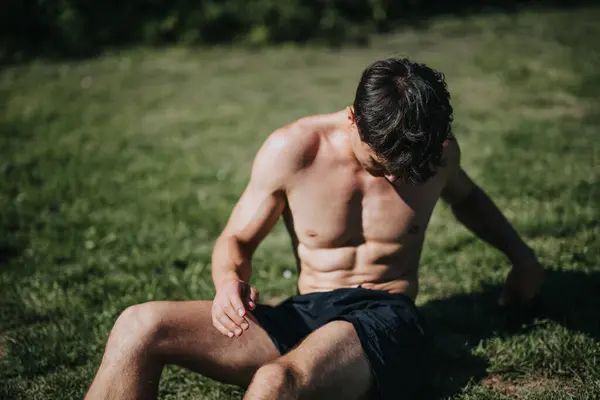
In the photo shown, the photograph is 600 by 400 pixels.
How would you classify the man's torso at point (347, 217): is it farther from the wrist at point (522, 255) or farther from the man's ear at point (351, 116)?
the wrist at point (522, 255)

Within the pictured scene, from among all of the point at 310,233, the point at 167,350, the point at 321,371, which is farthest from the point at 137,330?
the point at 310,233

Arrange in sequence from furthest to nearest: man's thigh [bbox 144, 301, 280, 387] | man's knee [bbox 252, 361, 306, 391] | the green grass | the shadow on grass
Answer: the green grass
the shadow on grass
man's thigh [bbox 144, 301, 280, 387]
man's knee [bbox 252, 361, 306, 391]

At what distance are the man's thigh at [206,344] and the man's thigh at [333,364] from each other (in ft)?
0.84

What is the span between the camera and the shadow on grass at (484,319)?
2881 millimetres

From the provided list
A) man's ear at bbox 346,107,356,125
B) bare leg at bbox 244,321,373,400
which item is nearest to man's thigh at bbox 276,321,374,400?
bare leg at bbox 244,321,373,400

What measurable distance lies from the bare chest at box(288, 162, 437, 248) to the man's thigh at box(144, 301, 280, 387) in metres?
0.45

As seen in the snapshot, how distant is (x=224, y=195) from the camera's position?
5133mm

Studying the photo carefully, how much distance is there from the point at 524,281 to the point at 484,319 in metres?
0.33

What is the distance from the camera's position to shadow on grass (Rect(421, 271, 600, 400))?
9.45 feet

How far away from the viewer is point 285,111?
730cm

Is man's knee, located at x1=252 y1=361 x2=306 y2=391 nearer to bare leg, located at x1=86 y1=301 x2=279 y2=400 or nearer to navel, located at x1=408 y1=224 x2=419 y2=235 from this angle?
bare leg, located at x1=86 y1=301 x2=279 y2=400

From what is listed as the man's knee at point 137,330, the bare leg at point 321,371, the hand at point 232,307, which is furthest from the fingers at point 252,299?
the man's knee at point 137,330

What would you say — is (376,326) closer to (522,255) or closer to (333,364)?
(333,364)

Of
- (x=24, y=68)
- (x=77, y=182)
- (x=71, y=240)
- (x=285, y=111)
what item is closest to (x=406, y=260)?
(x=71, y=240)
